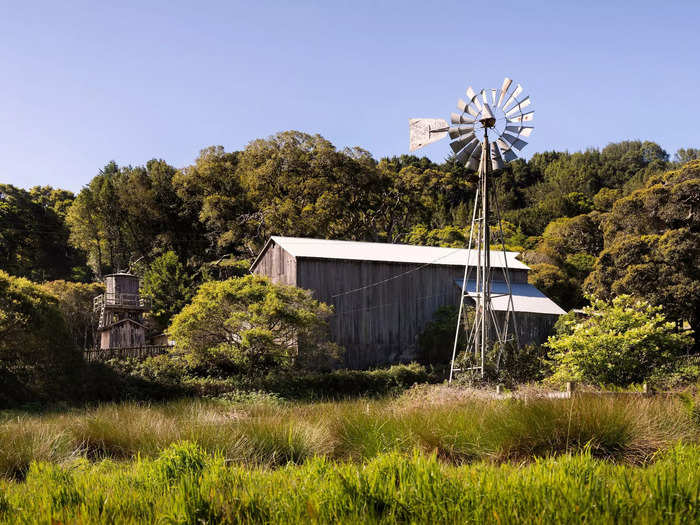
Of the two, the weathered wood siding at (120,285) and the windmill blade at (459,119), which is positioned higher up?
the windmill blade at (459,119)

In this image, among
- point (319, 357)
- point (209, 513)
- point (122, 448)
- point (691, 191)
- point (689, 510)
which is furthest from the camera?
point (691, 191)

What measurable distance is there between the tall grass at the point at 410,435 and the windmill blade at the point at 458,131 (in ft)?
43.9

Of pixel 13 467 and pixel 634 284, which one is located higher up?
pixel 634 284

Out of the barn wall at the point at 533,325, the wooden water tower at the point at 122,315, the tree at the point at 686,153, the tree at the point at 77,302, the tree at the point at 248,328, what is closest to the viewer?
the tree at the point at 248,328

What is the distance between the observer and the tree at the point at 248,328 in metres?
21.2

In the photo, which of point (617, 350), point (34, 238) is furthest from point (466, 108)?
point (34, 238)

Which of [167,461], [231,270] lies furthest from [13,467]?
[231,270]

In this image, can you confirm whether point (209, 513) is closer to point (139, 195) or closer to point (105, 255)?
point (139, 195)

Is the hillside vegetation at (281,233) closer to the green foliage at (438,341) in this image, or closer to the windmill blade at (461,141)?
the green foliage at (438,341)

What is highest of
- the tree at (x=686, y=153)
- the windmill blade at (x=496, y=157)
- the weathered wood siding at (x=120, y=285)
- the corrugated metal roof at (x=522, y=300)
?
the tree at (x=686, y=153)

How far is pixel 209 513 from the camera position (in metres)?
4.16

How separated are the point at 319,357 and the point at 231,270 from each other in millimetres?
20261

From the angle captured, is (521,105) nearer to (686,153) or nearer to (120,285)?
(120,285)

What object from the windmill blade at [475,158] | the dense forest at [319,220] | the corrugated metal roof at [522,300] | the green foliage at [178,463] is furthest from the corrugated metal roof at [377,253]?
the green foliage at [178,463]
